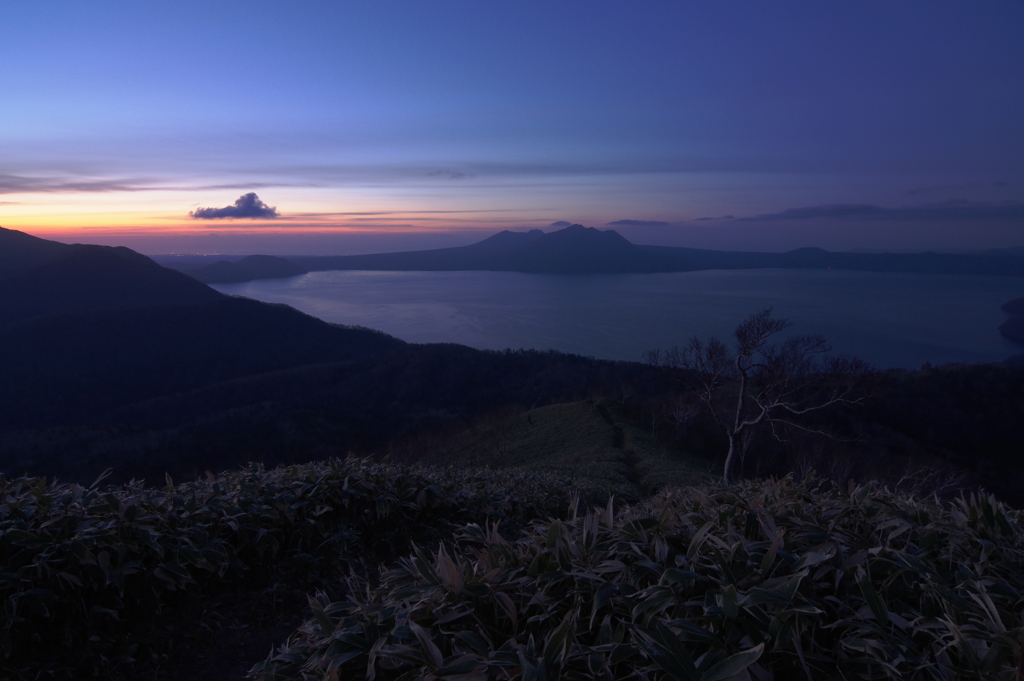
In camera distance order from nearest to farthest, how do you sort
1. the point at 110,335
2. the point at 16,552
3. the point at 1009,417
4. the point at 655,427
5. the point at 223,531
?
1. the point at 16,552
2. the point at 223,531
3. the point at 655,427
4. the point at 1009,417
5. the point at 110,335

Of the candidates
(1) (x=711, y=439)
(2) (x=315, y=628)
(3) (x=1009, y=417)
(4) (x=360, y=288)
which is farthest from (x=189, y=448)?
(4) (x=360, y=288)

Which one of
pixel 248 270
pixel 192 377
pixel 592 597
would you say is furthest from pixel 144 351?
pixel 248 270

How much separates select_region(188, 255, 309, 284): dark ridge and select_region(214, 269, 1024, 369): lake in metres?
5.50

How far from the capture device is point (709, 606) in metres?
1.60

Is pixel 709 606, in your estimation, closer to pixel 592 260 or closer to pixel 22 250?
pixel 22 250

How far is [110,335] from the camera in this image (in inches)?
2434

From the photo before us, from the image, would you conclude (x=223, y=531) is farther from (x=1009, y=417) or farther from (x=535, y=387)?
(x=535, y=387)

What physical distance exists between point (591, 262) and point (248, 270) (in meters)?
100

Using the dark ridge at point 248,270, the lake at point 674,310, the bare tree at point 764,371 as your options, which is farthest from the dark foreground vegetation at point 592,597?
the dark ridge at point 248,270

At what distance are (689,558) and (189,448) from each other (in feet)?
106

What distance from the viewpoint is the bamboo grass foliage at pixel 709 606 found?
1484 millimetres

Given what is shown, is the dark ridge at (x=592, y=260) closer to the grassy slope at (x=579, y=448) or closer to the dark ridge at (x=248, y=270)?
the dark ridge at (x=248, y=270)

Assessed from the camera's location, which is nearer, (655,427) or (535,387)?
(655,427)

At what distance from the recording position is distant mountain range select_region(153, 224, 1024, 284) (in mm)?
122938
